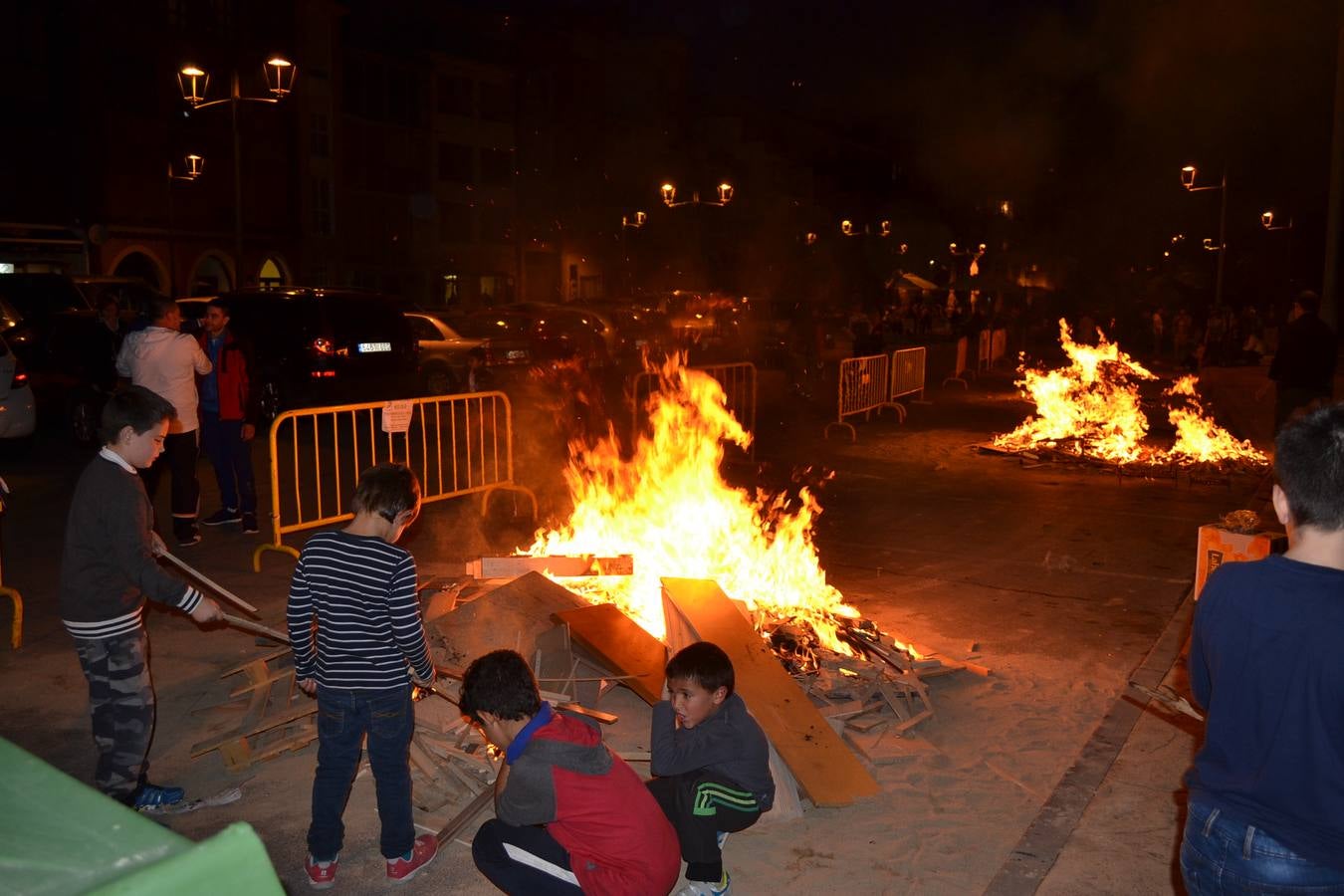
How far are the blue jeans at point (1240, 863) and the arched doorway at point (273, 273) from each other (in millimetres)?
38868

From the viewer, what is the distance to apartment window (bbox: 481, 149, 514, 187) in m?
49.7

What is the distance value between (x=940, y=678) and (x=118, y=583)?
447 cm

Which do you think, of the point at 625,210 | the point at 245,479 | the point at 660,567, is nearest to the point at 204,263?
the point at 625,210

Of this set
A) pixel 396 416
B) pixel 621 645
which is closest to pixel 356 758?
pixel 621 645

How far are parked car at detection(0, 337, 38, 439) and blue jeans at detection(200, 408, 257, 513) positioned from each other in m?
4.08

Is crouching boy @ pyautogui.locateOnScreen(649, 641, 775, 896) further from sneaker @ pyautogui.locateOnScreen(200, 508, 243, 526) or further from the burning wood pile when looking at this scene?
the burning wood pile

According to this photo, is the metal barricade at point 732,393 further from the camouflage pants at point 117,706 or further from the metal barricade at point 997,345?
the metal barricade at point 997,345

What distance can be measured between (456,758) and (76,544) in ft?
6.33

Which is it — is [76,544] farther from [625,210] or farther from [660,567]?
[625,210]

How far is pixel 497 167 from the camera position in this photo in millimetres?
50438

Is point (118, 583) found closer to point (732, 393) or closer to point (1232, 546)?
point (1232, 546)

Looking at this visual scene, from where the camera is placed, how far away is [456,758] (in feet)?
16.9

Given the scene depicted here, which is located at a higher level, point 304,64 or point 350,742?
point 304,64

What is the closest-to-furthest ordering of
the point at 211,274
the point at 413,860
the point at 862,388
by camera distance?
the point at 413,860 < the point at 862,388 < the point at 211,274
